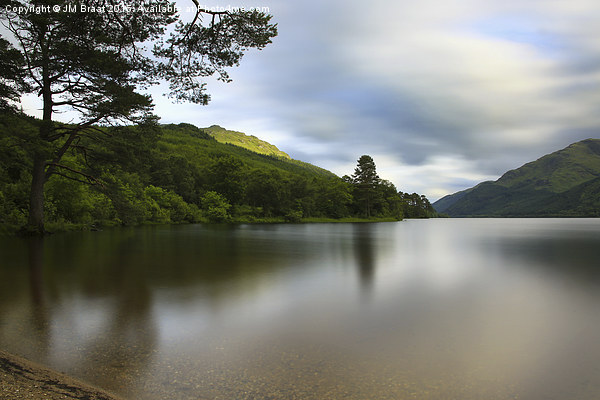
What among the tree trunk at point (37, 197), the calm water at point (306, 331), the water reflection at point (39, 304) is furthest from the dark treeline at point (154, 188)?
the calm water at point (306, 331)

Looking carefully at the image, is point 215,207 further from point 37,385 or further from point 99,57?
point 37,385

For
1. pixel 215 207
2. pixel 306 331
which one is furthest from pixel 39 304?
pixel 215 207

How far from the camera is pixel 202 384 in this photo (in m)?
4.32

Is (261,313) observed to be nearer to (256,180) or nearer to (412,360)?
(412,360)

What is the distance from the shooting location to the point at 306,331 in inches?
261

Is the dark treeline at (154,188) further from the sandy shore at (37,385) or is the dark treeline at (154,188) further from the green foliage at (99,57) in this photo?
the sandy shore at (37,385)

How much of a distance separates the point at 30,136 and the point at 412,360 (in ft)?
69.2

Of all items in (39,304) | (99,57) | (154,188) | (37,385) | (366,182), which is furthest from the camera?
(366,182)

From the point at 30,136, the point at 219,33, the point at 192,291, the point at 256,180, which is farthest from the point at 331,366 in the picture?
the point at 256,180

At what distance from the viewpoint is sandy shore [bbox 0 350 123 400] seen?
10.9ft

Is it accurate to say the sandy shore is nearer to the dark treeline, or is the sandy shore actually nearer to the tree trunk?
the dark treeline

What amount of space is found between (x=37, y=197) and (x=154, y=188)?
43977mm

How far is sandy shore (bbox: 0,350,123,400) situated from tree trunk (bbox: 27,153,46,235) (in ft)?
75.4

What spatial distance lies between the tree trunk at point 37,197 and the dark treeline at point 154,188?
64cm
